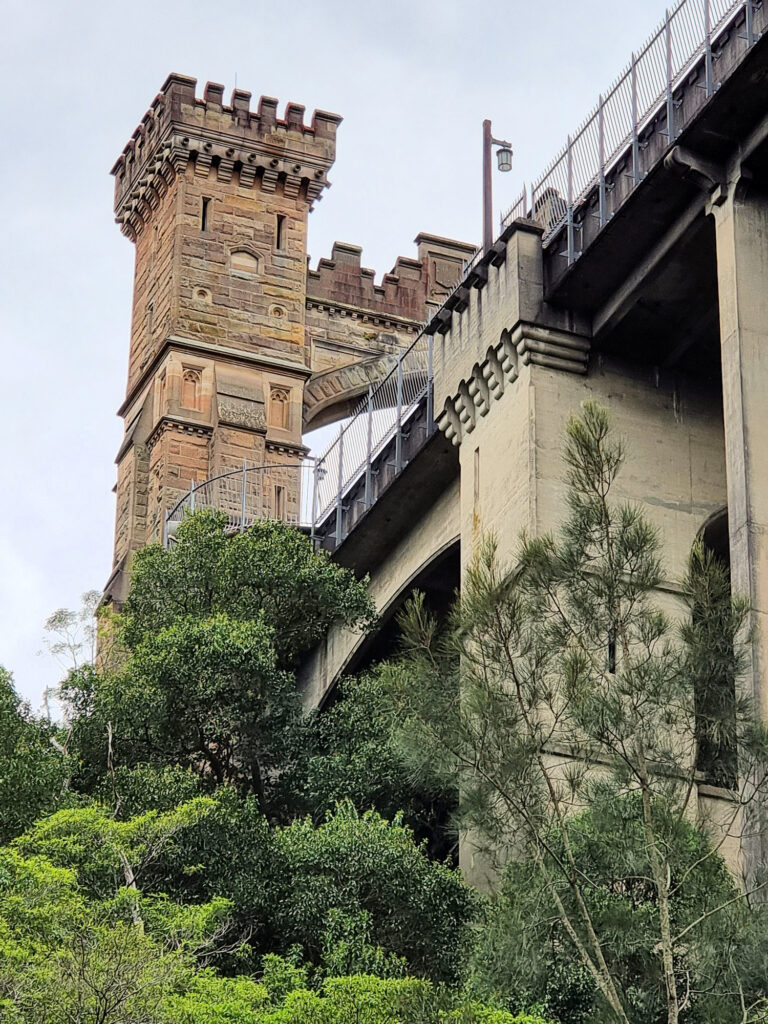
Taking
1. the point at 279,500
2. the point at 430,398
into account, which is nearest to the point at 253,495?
the point at 279,500

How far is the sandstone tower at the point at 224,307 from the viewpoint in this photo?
48625 mm

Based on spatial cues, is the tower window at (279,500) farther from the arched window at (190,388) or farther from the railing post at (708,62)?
the railing post at (708,62)

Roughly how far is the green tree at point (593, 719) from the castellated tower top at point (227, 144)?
33.4 m

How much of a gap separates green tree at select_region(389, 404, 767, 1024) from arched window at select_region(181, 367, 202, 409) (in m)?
30.2

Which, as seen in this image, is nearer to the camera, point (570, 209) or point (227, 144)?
→ point (570, 209)

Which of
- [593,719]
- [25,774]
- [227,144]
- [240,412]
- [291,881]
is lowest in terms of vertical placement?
[291,881]

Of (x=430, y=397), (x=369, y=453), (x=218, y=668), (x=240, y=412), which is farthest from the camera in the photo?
(x=240, y=412)

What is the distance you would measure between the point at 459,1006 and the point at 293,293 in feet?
114

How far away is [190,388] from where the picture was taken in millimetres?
49375

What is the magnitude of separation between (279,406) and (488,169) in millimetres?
20867

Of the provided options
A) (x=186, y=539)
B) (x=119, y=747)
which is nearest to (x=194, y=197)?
(x=186, y=539)

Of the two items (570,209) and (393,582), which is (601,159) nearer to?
(570,209)

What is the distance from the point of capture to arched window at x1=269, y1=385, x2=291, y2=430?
4988 cm

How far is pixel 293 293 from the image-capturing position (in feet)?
170
